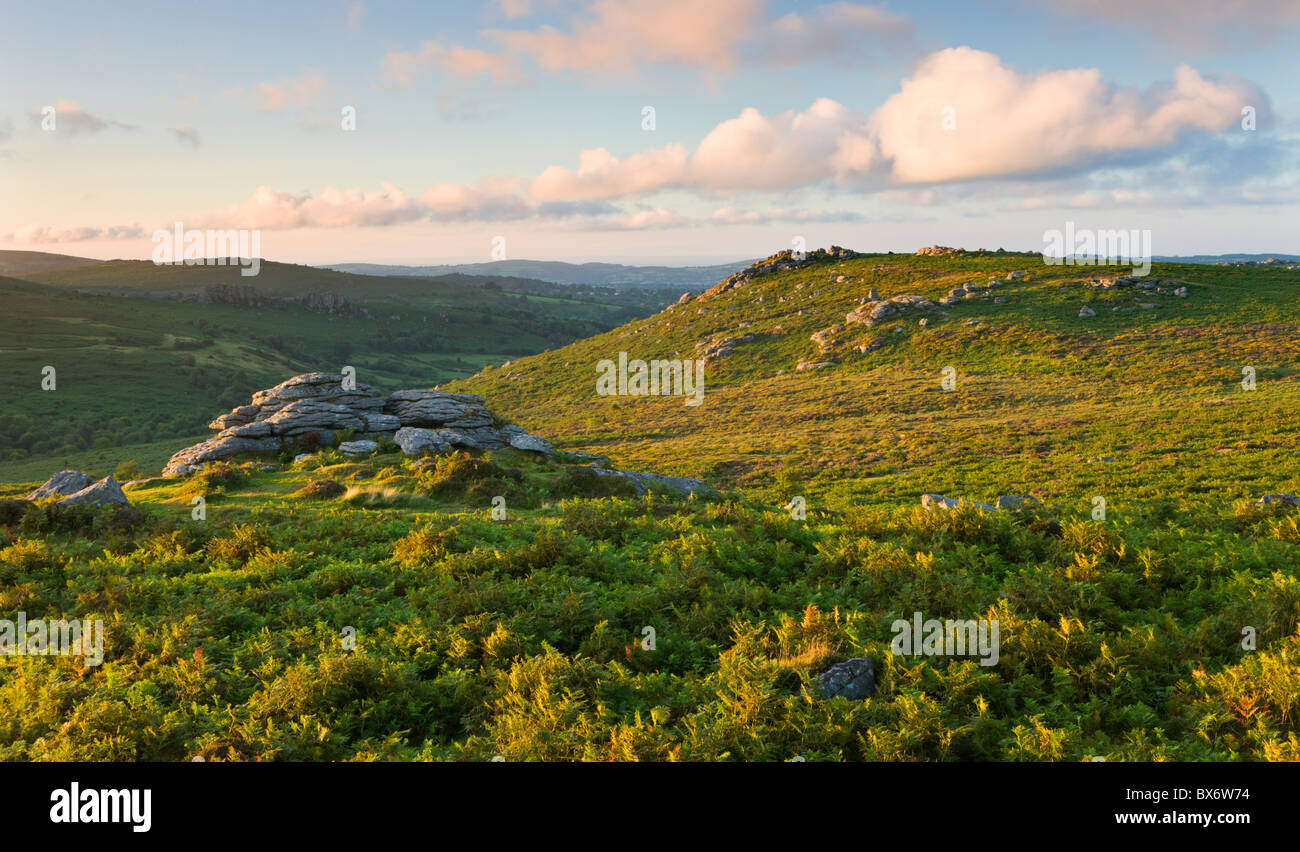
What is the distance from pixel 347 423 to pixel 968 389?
47622 mm

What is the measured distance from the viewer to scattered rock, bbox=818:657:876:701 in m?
7.94

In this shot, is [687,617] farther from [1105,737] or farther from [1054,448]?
[1054,448]

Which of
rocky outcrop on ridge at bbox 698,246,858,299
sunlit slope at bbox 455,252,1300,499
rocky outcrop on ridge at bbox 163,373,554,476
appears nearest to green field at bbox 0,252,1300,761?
rocky outcrop on ridge at bbox 163,373,554,476

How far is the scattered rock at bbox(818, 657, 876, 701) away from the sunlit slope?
20.4 m

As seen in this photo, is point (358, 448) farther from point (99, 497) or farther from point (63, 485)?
point (63, 485)

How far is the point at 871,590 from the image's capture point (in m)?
11.1

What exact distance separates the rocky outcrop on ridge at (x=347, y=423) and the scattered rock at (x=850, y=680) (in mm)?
18557

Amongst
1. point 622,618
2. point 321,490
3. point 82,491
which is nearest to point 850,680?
point 622,618

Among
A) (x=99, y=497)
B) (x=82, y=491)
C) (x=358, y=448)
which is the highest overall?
(x=358, y=448)

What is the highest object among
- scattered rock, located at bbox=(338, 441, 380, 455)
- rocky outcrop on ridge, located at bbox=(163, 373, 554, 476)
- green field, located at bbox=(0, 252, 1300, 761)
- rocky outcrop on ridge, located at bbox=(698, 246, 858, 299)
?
rocky outcrop on ridge, located at bbox=(698, 246, 858, 299)

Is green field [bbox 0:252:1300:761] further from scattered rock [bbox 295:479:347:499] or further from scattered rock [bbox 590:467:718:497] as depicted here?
scattered rock [bbox 590:467:718:497]

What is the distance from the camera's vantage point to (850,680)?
811 cm
